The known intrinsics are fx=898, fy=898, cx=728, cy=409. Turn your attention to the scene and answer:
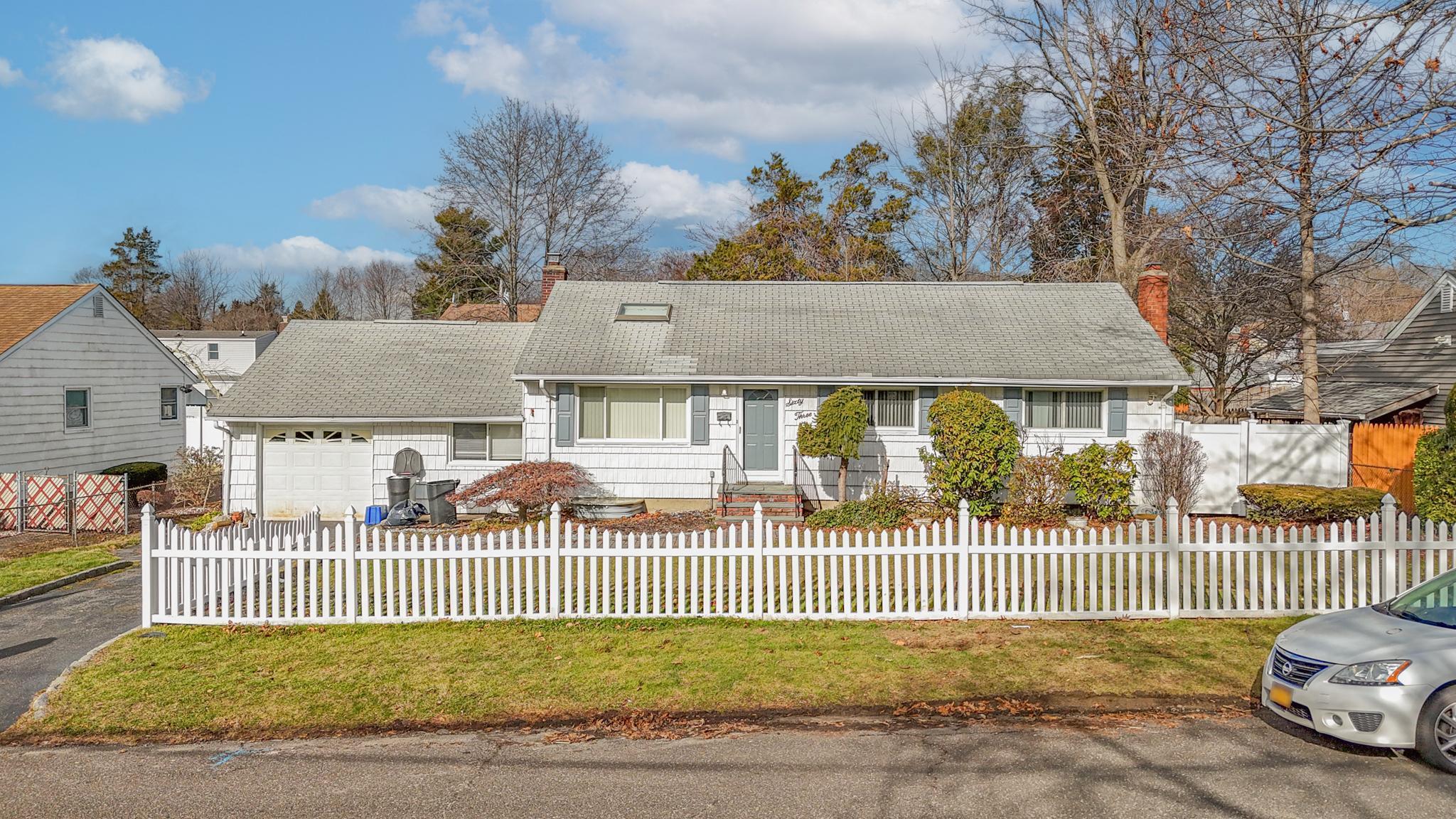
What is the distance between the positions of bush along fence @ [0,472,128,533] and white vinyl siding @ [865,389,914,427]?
50.4 ft

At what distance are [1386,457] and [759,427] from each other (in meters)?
12.8

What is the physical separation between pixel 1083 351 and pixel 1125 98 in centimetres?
634

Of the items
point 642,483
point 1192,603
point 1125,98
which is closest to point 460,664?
point 1192,603

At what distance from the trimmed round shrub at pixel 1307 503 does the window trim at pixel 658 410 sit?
10850 millimetres

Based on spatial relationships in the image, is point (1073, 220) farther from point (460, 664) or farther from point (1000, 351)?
point (460, 664)

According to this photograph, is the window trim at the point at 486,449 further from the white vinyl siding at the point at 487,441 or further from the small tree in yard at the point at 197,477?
the small tree in yard at the point at 197,477

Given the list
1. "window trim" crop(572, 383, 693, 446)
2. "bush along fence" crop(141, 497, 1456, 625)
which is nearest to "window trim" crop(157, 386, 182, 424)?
"window trim" crop(572, 383, 693, 446)

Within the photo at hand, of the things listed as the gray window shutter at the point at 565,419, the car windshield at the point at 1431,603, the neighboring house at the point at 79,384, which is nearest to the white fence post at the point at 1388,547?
the car windshield at the point at 1431,603

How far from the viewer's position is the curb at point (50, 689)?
746 centimetres

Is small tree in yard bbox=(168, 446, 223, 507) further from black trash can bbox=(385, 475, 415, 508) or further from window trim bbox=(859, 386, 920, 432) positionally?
window trim bbox=(859, 386, 920, 432)

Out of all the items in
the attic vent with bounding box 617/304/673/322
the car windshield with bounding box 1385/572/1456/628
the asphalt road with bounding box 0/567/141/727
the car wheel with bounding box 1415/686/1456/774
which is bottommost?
the asphalt road with bounding box 0/567/141/727

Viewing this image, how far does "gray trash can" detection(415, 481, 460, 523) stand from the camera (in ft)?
57.2

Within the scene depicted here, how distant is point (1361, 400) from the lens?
20891 mm

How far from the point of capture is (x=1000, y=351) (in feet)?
61.0
